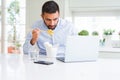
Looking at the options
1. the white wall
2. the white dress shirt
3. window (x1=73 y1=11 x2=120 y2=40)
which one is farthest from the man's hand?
window (x1=73 y1=11 x2=120 y2=40)

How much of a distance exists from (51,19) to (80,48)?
1.74 feet

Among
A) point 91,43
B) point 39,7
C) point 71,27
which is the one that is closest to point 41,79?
point 91,43

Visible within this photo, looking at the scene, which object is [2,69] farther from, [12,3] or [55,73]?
[12,3]

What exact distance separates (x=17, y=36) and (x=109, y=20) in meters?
1.70

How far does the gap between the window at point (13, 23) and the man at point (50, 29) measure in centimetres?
171

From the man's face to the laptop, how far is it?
0.49 metres

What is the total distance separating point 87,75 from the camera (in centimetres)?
112

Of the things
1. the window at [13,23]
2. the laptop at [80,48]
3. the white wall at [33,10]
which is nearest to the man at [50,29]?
the laptop at [80,48]

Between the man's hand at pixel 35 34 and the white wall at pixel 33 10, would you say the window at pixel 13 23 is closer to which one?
the white wall at pixel 33 10

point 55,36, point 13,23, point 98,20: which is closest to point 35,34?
point 55,36

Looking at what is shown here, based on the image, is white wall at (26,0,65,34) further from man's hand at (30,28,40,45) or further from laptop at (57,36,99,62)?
laptop at (57,36,99,62)

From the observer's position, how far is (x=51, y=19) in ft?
6.38

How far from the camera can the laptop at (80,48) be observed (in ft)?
4.94

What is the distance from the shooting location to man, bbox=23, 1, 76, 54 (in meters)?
1.93
